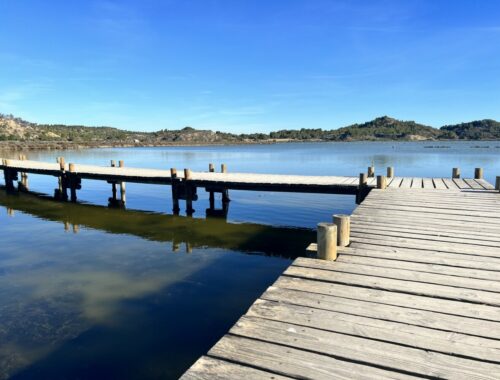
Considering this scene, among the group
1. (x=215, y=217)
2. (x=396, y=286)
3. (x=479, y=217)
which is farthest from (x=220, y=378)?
(x=215, y=217)

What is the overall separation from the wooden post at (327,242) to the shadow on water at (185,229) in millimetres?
6354

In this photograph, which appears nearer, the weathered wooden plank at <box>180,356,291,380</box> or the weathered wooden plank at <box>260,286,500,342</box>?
the weathered wooden plank at <box>180,356,291,380</box>

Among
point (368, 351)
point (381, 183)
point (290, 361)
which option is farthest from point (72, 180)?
point (368, 351)

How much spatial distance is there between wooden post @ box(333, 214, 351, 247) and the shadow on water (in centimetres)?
562

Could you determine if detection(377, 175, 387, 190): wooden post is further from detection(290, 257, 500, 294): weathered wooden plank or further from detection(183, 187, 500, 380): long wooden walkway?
detection(290, 257, 500, 294): weathered wooden plank

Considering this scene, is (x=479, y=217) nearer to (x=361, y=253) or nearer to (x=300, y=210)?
(x=361, y=253)

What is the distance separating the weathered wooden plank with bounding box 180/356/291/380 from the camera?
3.13 m

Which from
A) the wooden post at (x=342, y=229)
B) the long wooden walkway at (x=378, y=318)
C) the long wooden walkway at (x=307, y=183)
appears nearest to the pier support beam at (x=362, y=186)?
the long wooden walkway at (x=307, y=183)

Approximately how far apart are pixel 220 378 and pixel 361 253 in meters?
3.91

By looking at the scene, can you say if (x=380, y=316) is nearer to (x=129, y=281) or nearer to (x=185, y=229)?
(x=129, y=281)

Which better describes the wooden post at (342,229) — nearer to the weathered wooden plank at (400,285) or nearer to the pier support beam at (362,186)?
the weathered wooden plank at (400,285)

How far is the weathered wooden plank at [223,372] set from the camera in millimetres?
3135

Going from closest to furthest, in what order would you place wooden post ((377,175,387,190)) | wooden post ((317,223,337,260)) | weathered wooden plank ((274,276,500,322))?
weathered wooden plank ((274,276,500,322)) → wooden post ((317,223,337,260)) → wooden post ((377,175,387,190))

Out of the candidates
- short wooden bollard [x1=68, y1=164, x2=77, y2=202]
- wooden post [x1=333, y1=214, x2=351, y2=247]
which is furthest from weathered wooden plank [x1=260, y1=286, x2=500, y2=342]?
short wooden bollard [x1=68, y1=164, x2=77, y2=202]
